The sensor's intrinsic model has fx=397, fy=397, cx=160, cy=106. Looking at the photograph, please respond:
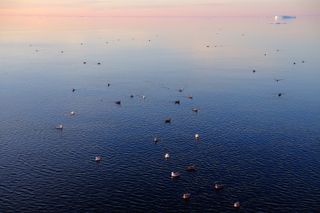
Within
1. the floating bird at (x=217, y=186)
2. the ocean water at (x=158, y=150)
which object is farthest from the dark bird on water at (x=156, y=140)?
the floating bird at (x=217, y=186)

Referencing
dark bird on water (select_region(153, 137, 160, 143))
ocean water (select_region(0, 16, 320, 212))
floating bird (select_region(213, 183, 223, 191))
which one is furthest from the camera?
dark bird on water (select_region(153, 137, 160, 143))

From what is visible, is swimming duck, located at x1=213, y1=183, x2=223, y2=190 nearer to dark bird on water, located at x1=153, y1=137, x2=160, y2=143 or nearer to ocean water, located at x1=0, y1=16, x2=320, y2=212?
ocean water, located at x1=0, y1=16, x2=320, y2=212

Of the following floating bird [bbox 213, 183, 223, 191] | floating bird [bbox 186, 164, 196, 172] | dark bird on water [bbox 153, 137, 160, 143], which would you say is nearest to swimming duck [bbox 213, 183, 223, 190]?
floating bird [bbox 213, 183, 223, 191]

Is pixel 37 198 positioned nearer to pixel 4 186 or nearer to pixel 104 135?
pixel 4 186

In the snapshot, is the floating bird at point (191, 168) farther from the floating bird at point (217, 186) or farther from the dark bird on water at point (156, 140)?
the dark bird on water at point (156, 140)

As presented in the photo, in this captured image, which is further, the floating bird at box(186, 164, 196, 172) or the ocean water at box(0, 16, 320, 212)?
the floating bird at box(186, 164, 196, 172)

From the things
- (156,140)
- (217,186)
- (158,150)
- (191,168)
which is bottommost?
(217,186)

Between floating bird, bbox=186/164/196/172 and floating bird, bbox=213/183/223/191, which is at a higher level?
floating bird, bbox=186/164/196/172

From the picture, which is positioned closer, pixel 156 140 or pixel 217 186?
pixel 217 186

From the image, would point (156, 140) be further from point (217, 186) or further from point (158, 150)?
point (217, 186)

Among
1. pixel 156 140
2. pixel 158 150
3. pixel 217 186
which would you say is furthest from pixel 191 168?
pixel 156 140

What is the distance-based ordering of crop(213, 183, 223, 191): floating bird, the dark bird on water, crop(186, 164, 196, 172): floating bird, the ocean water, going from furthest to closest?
the dark bird on water, crop(186, 164, 196, 172): floating bird, crop(213, 183, 223, 191): floating bird, the ocean water

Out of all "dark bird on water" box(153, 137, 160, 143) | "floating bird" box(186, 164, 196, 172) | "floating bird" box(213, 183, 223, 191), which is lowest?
"floating bird" box(213, 183, 223, 191)
